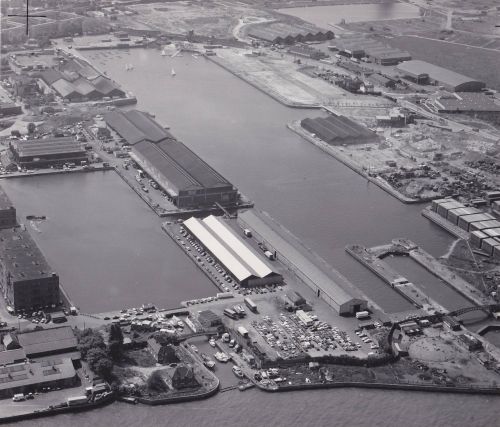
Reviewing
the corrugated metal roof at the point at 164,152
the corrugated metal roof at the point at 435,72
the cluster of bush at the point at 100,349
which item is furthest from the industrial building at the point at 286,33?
the cluster of bush at the point at 100,349

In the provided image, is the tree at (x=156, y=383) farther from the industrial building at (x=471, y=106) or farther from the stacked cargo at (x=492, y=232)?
the industrial building at (x=471, y=106)

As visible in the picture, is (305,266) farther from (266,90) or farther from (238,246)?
(266,90)

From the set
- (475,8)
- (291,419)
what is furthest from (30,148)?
(475,8)

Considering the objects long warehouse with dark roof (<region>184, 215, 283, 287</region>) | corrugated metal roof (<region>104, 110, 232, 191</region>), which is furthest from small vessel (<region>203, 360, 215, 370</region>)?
corrugated metal roof (<region>104, 110, 232, 191</region>)

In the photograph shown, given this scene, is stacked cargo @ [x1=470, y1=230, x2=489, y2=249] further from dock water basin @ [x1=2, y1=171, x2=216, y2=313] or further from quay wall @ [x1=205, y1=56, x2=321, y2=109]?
quay wall @ [x1=205, y1=56, x2=321, y2=109]

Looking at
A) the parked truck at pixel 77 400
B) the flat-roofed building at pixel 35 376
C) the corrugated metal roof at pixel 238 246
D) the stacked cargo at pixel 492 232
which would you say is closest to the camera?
the parked truck at pixel 77 400

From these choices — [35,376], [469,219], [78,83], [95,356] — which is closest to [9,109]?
[78,83]
